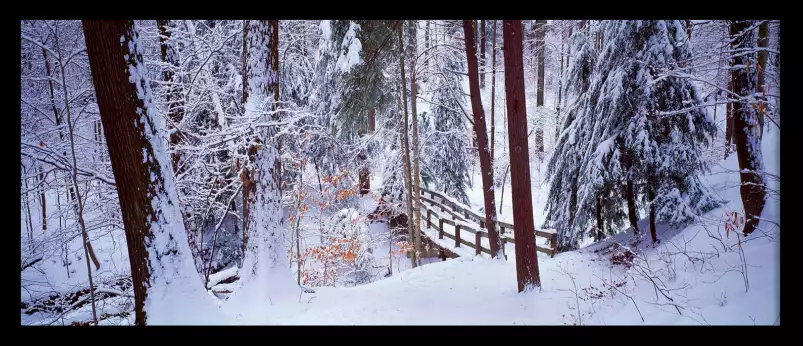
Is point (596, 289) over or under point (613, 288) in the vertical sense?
under

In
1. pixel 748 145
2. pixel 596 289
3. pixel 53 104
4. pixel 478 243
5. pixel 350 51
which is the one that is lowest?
pixel 478 243

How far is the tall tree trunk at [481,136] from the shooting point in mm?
7785

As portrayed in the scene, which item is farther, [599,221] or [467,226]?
[467,226]

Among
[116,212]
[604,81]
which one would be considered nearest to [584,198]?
[604,81]

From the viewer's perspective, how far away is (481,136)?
8.28 m

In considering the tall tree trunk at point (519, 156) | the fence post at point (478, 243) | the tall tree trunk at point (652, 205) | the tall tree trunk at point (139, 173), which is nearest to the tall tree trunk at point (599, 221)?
the tall tree trunk at point (652, 205)

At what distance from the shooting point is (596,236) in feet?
26.8

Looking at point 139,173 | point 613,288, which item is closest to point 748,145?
point 613,288

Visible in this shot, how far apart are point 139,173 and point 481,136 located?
675 centimetres

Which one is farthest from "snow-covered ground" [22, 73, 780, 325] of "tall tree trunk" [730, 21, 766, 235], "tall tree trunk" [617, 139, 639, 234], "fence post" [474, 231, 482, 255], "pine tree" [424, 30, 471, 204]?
"pine tree" [424, 30, 471, 204]

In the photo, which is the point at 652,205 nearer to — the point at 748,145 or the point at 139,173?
the point at 748,145
